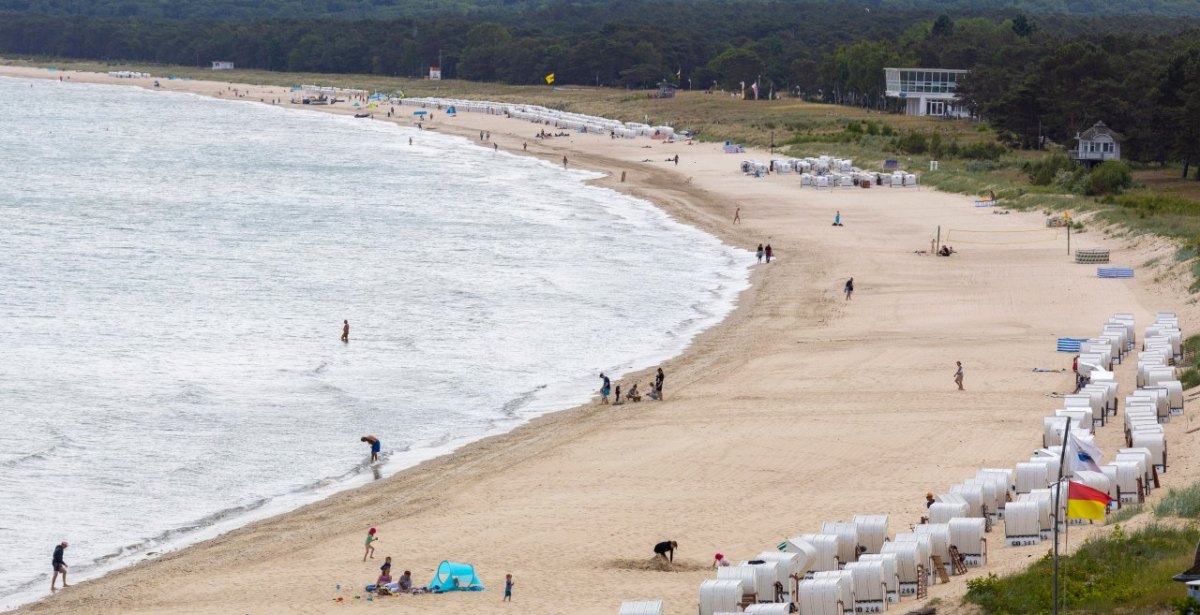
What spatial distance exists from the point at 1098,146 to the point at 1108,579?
222 ft

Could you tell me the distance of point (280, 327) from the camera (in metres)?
48.0

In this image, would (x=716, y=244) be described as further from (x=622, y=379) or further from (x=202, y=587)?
(x=202, y=587)

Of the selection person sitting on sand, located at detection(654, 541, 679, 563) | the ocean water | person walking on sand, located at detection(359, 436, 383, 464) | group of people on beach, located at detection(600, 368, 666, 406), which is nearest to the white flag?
person sitting on sand, located at detection(654, 541, 679, 563)

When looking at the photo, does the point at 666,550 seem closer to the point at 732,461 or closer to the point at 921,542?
the point at 921,542

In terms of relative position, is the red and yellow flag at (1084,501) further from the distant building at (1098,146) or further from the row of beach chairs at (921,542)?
the distant building at (1098,146)

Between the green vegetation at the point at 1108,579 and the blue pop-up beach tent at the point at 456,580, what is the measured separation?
7521 mm

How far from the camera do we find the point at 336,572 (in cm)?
2491

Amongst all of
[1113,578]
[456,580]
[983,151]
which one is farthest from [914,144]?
[1113,578]

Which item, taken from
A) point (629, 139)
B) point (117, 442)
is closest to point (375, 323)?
point (117, 442)

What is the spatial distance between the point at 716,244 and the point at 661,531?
129 ft

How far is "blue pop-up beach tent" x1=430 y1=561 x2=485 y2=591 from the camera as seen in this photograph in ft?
77.5

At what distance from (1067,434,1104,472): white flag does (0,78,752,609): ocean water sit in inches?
563

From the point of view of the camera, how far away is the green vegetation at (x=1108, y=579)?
61.2 ft

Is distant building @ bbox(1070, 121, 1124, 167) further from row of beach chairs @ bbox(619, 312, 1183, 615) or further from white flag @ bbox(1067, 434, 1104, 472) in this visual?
white flag @ bbox(1067, 434, 1104, 472)
